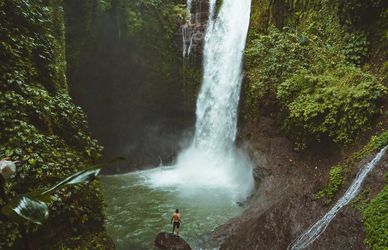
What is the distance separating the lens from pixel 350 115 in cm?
800

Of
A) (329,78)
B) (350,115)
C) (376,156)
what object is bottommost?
(376,156)

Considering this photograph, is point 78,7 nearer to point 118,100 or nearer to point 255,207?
point 118,100

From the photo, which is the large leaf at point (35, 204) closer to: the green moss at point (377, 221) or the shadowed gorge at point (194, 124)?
the shadowed gorge at point (194, 124)

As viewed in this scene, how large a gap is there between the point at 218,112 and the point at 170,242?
8273mm

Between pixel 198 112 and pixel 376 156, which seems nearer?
pixel 376 156

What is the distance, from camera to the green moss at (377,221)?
206 inches

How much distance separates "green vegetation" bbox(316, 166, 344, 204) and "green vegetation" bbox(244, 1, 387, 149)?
0.97 metres

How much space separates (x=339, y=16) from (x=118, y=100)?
9.88 m

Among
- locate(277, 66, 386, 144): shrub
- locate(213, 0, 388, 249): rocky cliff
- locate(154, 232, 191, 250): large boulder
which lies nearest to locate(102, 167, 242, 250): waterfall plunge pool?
locate(154, 232, 191, 250): large boulder

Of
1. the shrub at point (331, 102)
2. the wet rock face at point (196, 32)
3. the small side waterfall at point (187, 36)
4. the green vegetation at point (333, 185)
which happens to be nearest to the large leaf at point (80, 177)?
the green vegetation at point (333, 185)

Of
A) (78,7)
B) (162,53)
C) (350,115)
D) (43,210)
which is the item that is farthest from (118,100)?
(43,210)

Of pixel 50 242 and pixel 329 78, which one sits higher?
pixel 329 78

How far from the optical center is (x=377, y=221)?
5527mm

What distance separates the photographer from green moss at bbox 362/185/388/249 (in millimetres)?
5230
